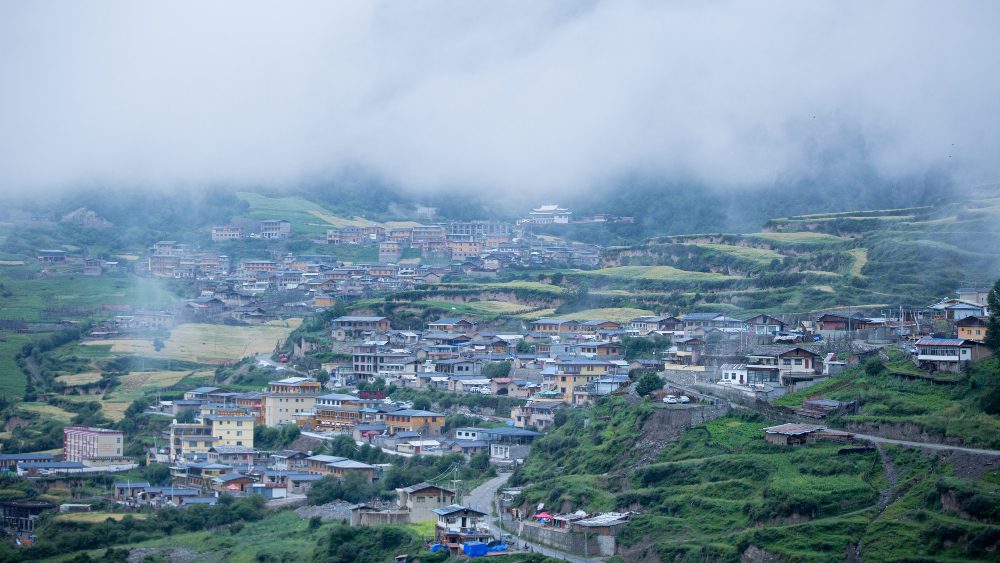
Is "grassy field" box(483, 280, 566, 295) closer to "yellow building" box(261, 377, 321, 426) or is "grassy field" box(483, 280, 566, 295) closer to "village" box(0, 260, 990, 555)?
"village" box(0, 260, 990, 555)

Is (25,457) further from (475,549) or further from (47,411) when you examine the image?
(475,549)

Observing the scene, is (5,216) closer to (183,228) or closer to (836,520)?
(183,228)

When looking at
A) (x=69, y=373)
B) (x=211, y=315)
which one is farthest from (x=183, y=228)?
(x=69, y=373)

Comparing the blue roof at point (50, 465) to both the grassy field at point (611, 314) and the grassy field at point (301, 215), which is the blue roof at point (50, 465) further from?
the grassy field at point (301, 215)

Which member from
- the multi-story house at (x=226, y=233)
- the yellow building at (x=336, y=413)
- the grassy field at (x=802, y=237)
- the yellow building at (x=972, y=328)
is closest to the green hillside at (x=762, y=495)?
the yellow building at (x=972, y=328)

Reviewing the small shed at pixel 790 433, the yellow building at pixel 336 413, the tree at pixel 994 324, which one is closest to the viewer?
the small shed at pixel 790 433

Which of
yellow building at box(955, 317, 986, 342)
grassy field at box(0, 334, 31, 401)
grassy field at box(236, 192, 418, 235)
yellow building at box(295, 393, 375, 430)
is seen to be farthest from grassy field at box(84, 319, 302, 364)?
yellow building at box(955, 317, 986, 342)
